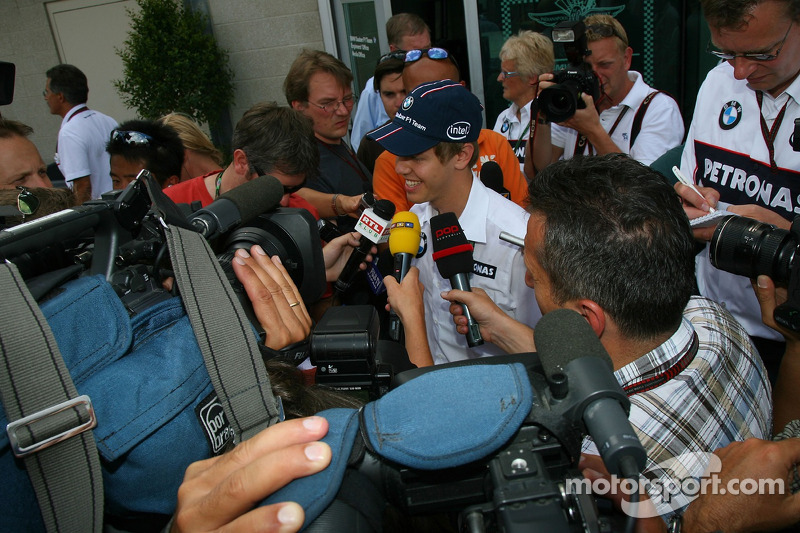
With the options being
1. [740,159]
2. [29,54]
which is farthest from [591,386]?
[29,54]

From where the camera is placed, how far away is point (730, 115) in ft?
7.22

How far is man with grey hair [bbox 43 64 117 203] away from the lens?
453 cm

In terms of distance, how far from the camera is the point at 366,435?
0.69 metres

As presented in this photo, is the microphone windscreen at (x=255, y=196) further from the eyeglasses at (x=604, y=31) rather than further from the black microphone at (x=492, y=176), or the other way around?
the eyeglasses at (x=604, y=31)

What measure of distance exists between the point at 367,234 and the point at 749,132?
5.15ft

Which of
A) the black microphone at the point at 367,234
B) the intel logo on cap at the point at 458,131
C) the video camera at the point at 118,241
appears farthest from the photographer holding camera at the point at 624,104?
the video camera at the point at 118,241

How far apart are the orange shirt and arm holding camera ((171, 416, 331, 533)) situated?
233cm

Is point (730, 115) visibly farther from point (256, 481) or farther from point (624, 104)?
point (256, 481)

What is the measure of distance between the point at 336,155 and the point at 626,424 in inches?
116

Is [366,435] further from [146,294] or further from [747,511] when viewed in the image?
[747,511]

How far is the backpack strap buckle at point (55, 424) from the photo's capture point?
2.03ft

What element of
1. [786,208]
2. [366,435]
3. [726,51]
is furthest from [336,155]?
[366,435]

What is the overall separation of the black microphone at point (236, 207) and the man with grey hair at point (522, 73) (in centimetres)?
268

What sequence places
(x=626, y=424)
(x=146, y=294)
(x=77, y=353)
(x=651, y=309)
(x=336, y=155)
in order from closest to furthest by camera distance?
(x=626, y=424) < (x=77, y=353) < (x=146, y=294) < (x=651, y=309) < (x=336, y=155)
